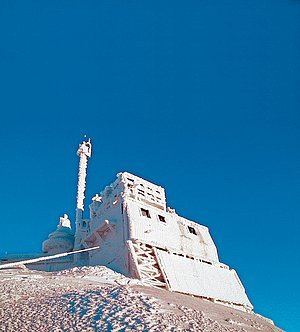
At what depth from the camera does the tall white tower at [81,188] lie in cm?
3988

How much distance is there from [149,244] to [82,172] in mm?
23906

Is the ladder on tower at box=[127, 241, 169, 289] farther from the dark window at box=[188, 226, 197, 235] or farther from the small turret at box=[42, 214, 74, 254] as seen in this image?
the small turret at box=[42, 214, 74, 254]

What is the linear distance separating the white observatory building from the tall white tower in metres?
0.13

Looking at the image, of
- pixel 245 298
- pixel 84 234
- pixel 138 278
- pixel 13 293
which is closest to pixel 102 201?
pixel 84 234

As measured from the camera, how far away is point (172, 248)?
32.2m

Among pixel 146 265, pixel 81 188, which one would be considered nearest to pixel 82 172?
pixel 81 188

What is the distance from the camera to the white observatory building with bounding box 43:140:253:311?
94.2ft

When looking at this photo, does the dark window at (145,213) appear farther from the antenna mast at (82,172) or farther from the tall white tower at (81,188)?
the antenna mast at (82,172)

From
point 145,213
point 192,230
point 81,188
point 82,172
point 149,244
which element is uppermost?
point 82,172

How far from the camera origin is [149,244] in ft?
98.9

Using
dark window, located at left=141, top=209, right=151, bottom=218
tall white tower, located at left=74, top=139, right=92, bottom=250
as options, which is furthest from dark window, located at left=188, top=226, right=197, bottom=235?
tall white tower, located at left=74, top=139, right=92, bottom=250

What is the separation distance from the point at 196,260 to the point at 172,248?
349 cm

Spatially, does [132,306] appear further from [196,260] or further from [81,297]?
[196,260]

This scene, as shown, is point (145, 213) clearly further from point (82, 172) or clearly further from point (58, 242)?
point (82, 172)
